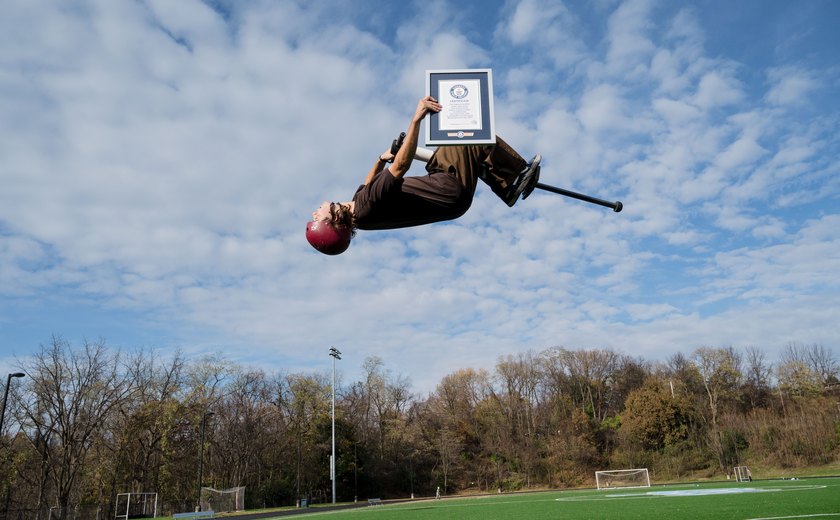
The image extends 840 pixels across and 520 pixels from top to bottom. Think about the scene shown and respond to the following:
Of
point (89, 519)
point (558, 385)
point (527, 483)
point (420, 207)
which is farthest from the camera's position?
point (558, 385)

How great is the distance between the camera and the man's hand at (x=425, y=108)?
427 centimetres

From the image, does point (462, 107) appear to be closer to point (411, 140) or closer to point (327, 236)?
point (411, 140)

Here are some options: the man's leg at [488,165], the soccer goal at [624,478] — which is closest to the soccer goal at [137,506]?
the soccer goal at [624,478]

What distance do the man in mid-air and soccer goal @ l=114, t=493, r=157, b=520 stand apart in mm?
40200

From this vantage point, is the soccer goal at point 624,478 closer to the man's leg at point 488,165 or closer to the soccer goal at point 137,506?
the soccer goal at point 137,506

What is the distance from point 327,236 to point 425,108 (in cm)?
147

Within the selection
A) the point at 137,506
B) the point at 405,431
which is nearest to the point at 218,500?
the point at 137,506

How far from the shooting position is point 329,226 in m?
4.84

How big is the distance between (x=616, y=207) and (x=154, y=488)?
159 ft

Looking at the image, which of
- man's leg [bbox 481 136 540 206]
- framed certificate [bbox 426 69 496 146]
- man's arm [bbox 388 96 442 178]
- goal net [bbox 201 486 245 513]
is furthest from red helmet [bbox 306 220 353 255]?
goal net [bbox 201 486 245 513]

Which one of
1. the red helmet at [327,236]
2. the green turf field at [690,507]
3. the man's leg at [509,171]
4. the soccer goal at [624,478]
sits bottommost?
the soccer goal at [624,478]

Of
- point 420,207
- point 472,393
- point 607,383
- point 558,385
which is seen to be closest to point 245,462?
point 472,393

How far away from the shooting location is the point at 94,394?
127ft

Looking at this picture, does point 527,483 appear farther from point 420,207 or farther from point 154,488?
point 420,207
